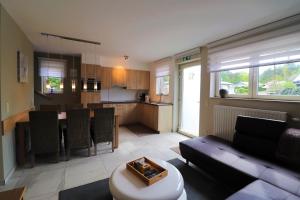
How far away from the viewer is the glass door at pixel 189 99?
4434 mm

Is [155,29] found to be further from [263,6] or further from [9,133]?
[9,133]

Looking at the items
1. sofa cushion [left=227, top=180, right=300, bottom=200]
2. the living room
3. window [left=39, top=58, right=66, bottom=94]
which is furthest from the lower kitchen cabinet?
sofa cushion [left=227, top=180, right=300, bottom=200]

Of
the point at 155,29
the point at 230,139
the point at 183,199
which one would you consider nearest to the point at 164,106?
the point at 230,139

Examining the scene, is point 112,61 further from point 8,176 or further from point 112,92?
point 8,176

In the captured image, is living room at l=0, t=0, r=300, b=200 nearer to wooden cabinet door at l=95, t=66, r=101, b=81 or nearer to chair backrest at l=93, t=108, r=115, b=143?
chair backrest at l=93, t=108, r=115, b=143

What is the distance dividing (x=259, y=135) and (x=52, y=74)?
5.69m

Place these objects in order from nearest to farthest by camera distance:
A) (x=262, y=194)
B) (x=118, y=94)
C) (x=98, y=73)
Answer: (x=262, y=194) → (x=98, y=73) → (x=118, y=94)

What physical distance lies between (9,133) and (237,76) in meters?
4.28

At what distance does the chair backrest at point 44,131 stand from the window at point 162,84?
362 centimetres

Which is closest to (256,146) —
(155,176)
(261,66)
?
(261,66)

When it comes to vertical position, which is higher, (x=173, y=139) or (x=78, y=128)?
(x=78, y=128)

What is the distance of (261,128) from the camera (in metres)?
2.39

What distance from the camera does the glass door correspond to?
14.5ft

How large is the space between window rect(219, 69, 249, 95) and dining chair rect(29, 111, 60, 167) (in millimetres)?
3529
